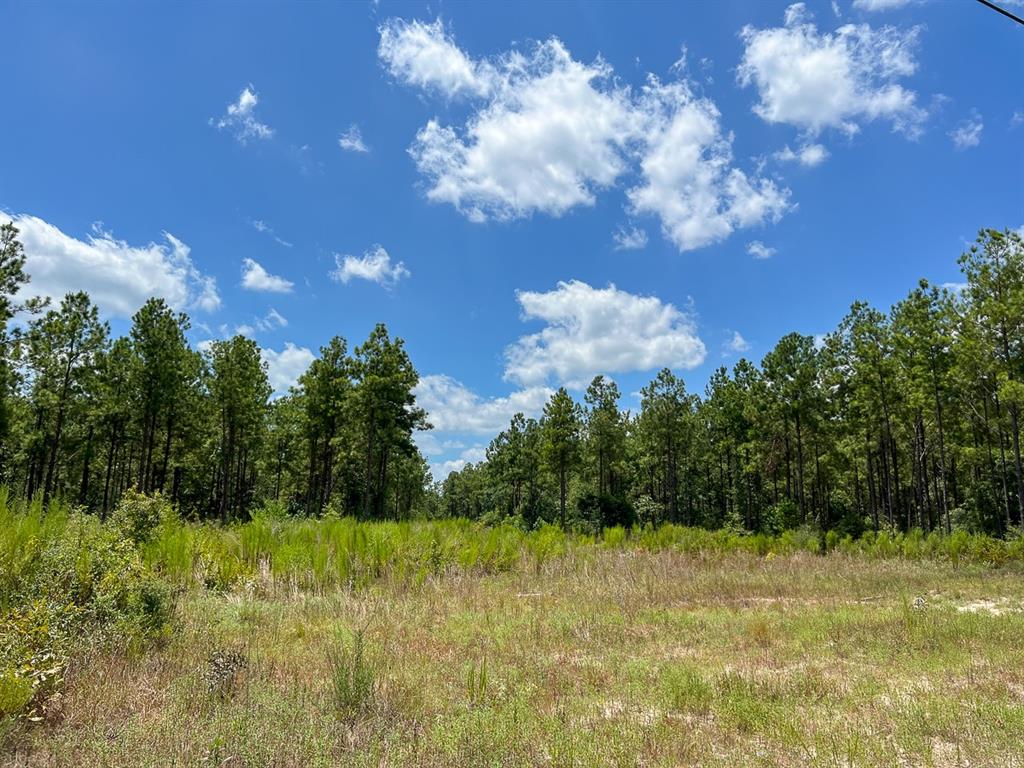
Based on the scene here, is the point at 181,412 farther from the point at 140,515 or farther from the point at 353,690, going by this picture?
the point at 353,690

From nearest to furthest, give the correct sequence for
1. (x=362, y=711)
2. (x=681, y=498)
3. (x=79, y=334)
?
1. (x=362, y=711)
2. (x=79, y=334)
3. (x=681, y=498)

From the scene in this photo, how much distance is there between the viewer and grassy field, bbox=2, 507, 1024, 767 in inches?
145

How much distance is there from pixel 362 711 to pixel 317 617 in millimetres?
3661

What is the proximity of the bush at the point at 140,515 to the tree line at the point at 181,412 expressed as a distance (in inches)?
431

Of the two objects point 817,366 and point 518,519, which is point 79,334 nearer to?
point 518,519

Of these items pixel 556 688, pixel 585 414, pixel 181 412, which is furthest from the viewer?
A: pixel 585 414

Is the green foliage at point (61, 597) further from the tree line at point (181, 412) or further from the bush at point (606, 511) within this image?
the bush at point (606, 511)

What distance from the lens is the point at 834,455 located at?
1372 inches

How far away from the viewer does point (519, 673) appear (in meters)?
5.48

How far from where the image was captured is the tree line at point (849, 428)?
22922mm

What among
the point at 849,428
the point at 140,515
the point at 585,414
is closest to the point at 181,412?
the point at 140,515

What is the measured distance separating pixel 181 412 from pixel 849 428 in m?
39.1

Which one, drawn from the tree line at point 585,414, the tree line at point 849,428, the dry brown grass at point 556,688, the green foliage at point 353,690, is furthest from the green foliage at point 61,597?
the tree line at point 849,428

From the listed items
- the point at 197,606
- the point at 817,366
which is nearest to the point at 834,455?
the point at 817,366
